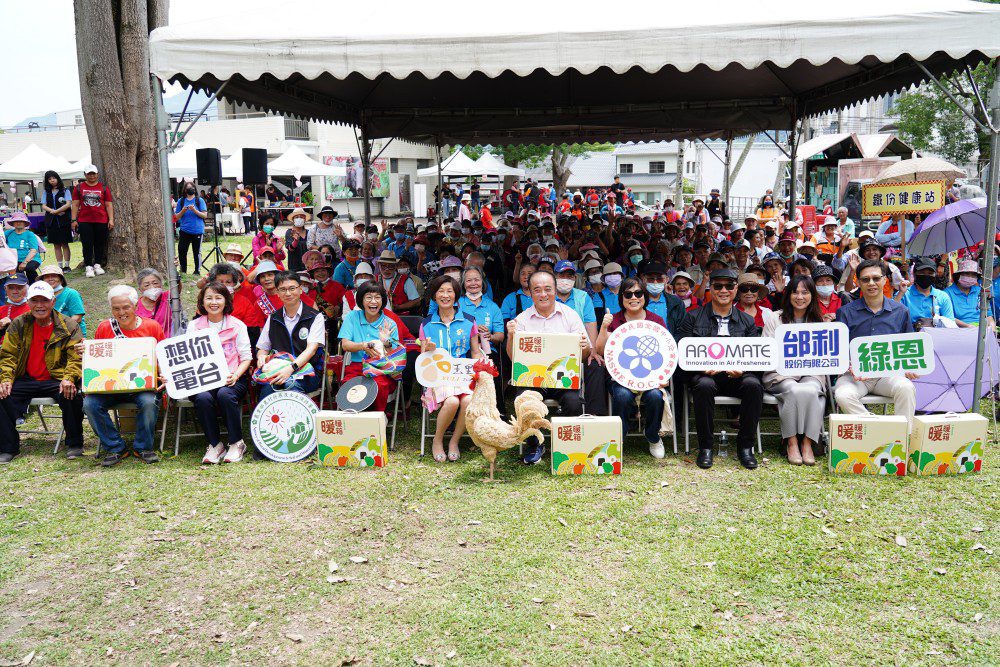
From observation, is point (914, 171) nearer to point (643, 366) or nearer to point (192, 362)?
point (643, 366)

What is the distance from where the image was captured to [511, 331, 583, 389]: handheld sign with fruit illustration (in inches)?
222

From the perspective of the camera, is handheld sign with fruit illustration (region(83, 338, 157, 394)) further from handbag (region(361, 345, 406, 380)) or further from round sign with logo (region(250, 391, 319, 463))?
handbag (region(361, 345, 406, 380))

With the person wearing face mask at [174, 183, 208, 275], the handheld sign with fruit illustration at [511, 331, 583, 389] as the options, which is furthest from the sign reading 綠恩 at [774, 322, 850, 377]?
the person wearing face mask at [174, 183, 208, 275]

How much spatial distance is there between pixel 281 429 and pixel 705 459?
318cm

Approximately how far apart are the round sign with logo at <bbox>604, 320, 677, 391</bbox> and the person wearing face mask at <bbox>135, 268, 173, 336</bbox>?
376 centimetres

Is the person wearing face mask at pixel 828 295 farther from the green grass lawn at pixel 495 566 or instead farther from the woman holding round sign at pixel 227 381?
the woman holding round sign at pixel 227 381

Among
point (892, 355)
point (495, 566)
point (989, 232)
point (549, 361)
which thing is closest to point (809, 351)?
point (892, 355)

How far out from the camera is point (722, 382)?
5.73 m

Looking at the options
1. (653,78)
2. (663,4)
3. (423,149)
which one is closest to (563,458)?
(663,4)

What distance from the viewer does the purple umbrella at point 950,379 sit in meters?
5.90

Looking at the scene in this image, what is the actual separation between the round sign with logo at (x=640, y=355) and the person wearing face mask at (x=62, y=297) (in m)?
4.38

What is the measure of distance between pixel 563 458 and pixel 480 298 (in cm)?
172

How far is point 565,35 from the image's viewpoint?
5.76 metres

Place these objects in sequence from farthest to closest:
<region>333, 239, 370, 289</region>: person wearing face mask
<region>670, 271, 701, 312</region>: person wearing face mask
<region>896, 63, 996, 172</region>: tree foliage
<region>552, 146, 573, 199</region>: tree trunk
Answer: <region>552, 146, 573, 199</region>: tree trunk → <region>896, 63, 996, 172</region>: tree foliage → <region>333, 239, 370, 289</region>: person wearing face mask → <region>670, 271, 701, 312</region>: person wearing face mask
